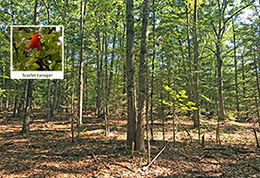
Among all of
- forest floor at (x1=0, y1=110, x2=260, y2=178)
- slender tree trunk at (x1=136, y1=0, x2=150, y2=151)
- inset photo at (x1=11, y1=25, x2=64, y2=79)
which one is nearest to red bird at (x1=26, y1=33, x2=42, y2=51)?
inset photo at (x1=11, y1=25, x2=64, y2=79)

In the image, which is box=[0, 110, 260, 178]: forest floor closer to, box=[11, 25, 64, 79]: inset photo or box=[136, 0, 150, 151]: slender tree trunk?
box=[136, 0, 150, 151]: slender tree trunk

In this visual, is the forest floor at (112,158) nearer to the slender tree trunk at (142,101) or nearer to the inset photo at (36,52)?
the slender tree trunk at (142,101)

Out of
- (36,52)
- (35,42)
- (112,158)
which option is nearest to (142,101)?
(112,158)

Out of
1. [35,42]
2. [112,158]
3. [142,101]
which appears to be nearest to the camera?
[35,42]

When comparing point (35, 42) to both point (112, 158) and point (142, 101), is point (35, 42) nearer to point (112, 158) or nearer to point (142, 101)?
point (142, 101)

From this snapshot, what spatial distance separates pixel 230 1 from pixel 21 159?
21.3 m

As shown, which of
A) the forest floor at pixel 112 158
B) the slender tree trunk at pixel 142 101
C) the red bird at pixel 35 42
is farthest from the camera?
the slender tree trunk at pixel 142 101

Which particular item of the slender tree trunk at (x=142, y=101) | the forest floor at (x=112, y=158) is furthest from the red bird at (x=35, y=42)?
the forest floor at (x=112, y=158)

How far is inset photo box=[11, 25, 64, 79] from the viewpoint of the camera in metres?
4.79

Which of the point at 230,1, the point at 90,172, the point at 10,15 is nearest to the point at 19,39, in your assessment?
the point at 90,172

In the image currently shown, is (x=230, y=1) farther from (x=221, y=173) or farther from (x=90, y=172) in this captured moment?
(x=90, y=172)

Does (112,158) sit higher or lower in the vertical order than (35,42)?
lower

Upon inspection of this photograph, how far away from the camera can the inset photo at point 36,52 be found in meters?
4.79

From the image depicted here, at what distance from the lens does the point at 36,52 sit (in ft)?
15.6
